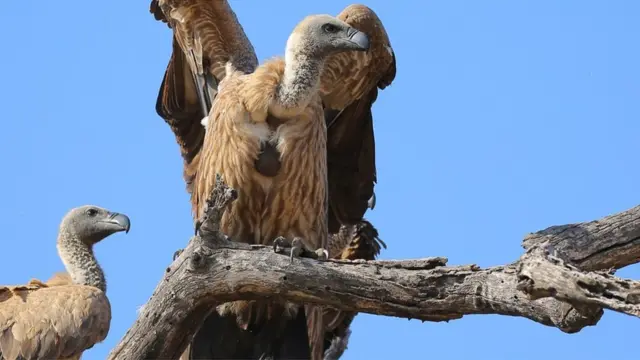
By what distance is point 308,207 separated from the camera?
307 inches

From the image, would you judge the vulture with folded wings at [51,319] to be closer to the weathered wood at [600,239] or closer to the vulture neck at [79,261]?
the vulture neck at [79,261]

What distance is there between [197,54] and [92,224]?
4.67ft

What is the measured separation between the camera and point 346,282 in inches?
227

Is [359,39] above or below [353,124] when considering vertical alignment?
below

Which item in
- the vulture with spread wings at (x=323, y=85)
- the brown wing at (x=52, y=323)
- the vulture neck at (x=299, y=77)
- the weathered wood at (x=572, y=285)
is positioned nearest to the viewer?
the weathered wood at (x=572, y=285)

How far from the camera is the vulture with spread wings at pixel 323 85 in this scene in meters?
8.41

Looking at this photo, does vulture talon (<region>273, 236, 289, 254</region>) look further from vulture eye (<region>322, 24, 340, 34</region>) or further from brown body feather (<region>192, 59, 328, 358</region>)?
vulture eye (<region>322, 24, 340, 34</region>)

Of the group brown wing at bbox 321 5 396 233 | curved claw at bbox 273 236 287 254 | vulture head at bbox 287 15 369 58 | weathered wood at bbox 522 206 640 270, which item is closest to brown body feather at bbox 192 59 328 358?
vulture head at bbox 287 15 369 58

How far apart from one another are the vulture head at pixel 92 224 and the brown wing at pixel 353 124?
1.54m

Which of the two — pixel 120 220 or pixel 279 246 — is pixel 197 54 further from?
pixel 279 246

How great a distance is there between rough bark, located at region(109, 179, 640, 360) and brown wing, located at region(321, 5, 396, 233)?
2816 millimetres

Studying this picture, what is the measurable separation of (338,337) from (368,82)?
8.05 feet

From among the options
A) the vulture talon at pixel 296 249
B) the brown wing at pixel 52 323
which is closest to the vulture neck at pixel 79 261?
the brown wing at pixel 52 323

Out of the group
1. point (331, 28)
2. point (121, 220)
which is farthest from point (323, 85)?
point (121, 220)
